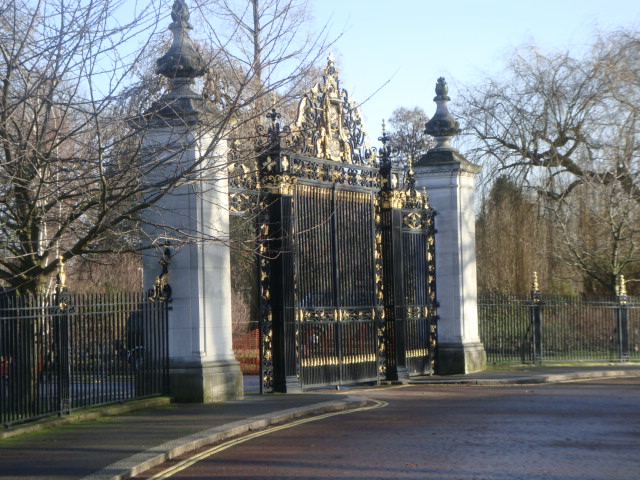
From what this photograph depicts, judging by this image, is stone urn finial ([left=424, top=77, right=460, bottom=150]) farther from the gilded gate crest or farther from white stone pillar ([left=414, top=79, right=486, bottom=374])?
the gilded gate crest

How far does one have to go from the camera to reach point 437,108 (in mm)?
21969

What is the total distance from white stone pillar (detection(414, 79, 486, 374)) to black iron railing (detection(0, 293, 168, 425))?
7588 millimetres

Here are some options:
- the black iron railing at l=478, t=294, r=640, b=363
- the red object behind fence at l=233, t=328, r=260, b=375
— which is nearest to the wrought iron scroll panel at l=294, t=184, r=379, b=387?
the black iron railing at l=478, t=294, r=640, b=363

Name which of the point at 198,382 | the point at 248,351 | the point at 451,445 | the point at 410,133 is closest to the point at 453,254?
the point at 198,382

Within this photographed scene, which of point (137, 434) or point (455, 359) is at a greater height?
point (455, 359)

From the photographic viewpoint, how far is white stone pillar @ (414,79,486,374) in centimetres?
2081

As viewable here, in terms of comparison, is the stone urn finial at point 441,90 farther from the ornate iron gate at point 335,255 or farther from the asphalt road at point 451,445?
the asphalt road at point 451,445

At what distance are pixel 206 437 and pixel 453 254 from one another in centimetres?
1073

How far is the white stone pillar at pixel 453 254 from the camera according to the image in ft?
68.3

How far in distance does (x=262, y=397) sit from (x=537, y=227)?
17809 millimetres

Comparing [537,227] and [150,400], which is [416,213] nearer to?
[150,400]

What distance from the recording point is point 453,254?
68.8ft

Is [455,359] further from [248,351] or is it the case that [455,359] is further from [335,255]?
[248,351]

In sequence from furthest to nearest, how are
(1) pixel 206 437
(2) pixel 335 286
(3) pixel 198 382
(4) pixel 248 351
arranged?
(4) pixel 248 351 → (2) pixel 335 286 → (3) pixel 198 382 → (1) pixel 206 437
